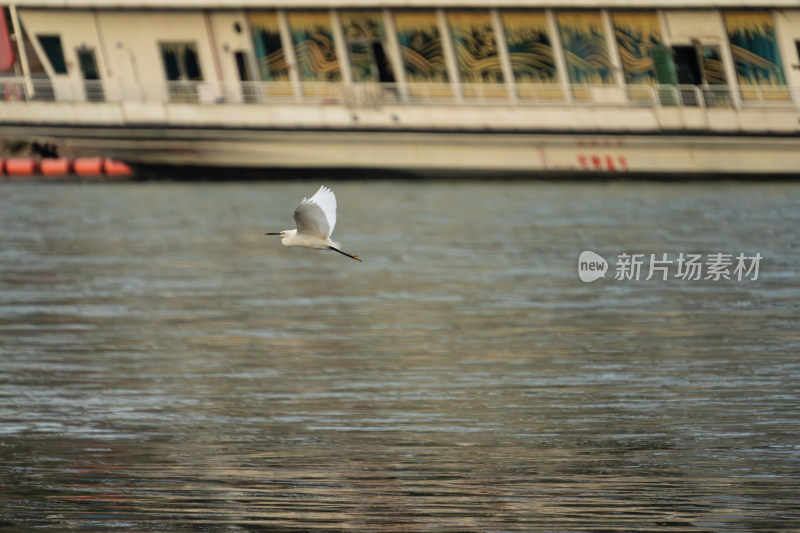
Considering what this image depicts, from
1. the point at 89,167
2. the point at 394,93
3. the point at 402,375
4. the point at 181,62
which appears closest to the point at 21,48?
the point at 89,167

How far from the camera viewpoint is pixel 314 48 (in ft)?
135

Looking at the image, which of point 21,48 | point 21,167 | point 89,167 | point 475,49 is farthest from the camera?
point 21,167

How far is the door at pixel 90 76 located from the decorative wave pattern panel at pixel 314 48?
17.7 feet

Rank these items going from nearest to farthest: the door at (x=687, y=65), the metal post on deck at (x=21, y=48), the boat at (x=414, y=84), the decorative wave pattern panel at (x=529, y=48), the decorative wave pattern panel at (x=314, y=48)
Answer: the boat at (x=414, y=84), the door at (x=687, y=65), the decorative wave pattern panel at (x=529, y=48), the decorative wave pattern panel at (x=314, y=48), the metal post on deck at (x=21, y=48)

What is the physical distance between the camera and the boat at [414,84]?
37.1 meters

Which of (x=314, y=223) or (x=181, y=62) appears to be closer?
(x=314, y=223)

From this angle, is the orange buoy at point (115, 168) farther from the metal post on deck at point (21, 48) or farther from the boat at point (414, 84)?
the metal post on deck at point (21, 48)

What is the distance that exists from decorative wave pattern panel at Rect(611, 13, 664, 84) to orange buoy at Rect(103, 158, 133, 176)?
43.2ft

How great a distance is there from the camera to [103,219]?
33.0m

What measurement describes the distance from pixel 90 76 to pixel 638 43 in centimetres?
1447

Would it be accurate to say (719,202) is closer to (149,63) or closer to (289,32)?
(289,32)

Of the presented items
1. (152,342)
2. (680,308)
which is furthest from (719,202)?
(152,342)

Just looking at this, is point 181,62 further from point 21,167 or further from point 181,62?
point 21,167

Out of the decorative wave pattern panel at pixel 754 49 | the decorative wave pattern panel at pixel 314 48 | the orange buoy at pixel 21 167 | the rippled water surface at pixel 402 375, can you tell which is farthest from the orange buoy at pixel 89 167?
the decorative wave pattern panel at pixel 754 49
